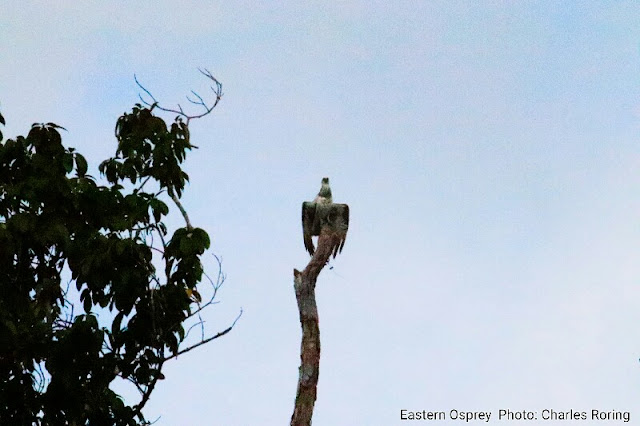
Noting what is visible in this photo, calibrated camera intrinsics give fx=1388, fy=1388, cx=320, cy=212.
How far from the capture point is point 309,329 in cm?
1384

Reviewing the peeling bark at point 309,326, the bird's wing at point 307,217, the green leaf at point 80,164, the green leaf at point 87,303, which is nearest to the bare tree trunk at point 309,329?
the peeling bark at point 309,326

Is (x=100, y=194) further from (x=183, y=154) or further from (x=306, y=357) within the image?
(x=306, y=357)

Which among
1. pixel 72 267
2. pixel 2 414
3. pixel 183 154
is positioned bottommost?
pixel 2 414

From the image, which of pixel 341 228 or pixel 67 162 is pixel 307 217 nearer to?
pixel 341 228

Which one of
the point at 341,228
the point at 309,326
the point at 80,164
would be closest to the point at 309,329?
the point at 309,326

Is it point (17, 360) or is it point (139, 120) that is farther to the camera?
point (139, 120)

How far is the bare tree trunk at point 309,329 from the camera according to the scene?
13.6 metres

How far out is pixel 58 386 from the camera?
1369 cm

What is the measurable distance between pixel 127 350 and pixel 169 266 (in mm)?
951

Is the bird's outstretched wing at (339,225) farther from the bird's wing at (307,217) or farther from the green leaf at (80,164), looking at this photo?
the green leaf at (80,164)

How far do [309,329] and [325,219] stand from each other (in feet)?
3.73

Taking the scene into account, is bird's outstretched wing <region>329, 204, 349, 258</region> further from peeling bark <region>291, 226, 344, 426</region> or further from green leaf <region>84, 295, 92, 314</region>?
green leaf <region>84, 295, 92, 314</region>

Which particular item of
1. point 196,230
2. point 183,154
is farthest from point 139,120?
point 196,230

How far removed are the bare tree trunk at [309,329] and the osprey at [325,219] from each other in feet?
0.16
